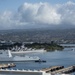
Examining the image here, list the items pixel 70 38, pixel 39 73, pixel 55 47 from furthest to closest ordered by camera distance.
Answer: pixel 70 38 < pixel 55 47 < pixel 39 73

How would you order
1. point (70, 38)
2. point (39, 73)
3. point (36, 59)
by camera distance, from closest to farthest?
point (39, 73)
point (36, 59)
point (70, 38)

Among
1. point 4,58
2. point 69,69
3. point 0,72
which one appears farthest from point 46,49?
point 0,72

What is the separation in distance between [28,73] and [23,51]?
5922 cm

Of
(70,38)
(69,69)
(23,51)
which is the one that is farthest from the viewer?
(70,38)

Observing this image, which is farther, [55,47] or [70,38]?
[70,38]

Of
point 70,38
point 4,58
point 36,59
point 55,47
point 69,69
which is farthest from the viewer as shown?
point 70,38

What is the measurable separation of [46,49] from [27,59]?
30833mm

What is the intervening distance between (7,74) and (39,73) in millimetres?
1816

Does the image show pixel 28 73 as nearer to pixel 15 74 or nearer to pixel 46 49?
pixel 15 74

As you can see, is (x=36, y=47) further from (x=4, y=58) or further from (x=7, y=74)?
(x=7, y=74)

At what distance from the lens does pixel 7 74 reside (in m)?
22.5

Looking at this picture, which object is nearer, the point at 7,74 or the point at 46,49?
the point at 7,74

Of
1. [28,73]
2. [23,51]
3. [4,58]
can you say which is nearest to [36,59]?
[4,58]

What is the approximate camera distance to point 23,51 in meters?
81.3
